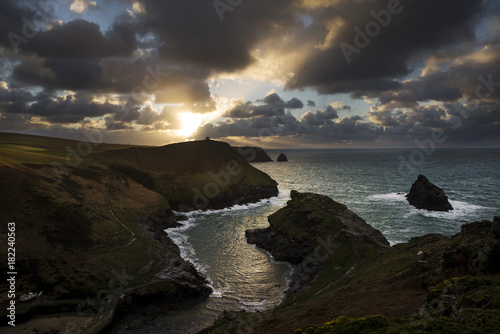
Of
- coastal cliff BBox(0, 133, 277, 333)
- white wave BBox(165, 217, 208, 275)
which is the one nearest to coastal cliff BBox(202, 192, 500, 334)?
white wave BBox(165, 217, 208, 275)

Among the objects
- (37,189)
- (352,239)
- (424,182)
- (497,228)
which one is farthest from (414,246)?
(37,189)

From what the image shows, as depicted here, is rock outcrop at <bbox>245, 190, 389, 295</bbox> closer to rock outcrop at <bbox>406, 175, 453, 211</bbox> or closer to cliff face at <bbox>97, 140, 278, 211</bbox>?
cliff face at <bbox>97, 140, 278, 211</bbox>

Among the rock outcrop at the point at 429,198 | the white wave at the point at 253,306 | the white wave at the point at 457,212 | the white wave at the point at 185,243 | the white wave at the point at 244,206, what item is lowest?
the white wave at the point at 253,306

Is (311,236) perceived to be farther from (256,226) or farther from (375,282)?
(375,282)

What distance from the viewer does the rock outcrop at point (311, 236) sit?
190 ft

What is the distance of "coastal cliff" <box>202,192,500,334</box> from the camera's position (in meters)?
18.3

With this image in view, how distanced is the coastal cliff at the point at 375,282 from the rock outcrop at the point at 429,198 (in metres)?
50.7

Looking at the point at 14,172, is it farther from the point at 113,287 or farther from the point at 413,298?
the point at 413,298

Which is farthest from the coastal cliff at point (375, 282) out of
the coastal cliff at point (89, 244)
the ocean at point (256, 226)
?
the coastal cliff at point (89, 244)

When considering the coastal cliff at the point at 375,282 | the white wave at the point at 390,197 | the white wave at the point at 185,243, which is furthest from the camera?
the white wave at the point at 390,197

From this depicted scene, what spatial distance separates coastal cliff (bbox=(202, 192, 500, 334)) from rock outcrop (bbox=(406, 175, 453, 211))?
50.7 meters

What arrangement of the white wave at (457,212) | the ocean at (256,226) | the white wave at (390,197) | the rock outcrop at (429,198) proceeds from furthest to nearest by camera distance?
the white wave at (390,197) → the rock outcrop at (429,198) → the white wave at (457,212) → the ocean at (256,226)

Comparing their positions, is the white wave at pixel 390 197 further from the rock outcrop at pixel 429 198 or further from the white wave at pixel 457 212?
the white wave at pixel 457 212

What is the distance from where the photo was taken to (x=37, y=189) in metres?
69.3
